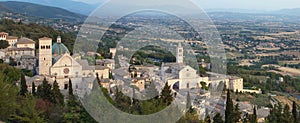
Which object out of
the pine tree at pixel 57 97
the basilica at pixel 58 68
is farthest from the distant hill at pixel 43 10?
the pine tree at pixel 57 97

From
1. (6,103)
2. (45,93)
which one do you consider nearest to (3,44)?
(45,93)

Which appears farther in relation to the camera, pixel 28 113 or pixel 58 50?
pixel 58 50

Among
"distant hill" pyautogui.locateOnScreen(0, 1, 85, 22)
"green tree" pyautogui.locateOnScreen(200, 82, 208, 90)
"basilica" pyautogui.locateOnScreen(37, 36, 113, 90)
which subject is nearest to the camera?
"basilica" pyautogui.locateOnScreen(37, 36, 113, 90)

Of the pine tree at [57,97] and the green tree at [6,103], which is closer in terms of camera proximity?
the green tree at [6,103]

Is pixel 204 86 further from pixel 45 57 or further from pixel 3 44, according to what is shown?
pixel 3 44

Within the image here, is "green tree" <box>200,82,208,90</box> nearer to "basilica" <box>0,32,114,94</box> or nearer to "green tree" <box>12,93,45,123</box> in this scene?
"basilica" <box>0,32,114,94</box>

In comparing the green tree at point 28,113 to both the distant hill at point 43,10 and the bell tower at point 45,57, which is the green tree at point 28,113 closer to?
the bell tower at point 45,57

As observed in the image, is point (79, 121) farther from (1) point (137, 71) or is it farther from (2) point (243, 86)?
(2) point (243, 86)

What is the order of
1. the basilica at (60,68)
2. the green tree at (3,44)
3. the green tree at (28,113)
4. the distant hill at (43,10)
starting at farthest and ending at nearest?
the distant hill at (43,10) → the green tree at (3,44) → the basilica at (60,68) → the green tree at (28,113)

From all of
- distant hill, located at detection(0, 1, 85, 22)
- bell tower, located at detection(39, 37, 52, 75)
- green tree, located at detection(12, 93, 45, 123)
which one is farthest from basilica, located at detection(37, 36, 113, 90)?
distant hill, located at detection(0, 1, 85, 22)
